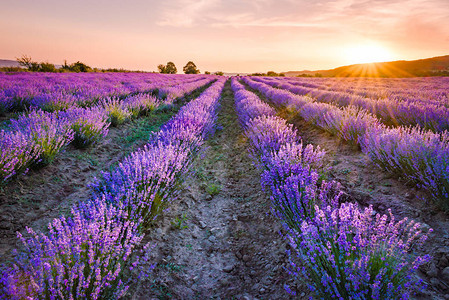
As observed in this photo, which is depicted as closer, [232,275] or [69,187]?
[232,275]

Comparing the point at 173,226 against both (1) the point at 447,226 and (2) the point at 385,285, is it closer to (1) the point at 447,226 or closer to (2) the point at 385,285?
(2) the point at 385,285

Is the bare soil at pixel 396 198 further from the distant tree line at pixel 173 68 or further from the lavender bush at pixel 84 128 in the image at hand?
the distant tree line at pixel 173 68

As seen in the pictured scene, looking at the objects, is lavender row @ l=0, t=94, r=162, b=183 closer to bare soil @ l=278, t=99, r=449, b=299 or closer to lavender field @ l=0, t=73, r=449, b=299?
lavender field @ l=0, t=73, r=449, b=299

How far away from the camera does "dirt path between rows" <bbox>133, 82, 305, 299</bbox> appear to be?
6.53ft

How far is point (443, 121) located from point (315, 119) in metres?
2.36

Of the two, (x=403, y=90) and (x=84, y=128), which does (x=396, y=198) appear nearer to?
(x=84, y=128)

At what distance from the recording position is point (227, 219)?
298 cm

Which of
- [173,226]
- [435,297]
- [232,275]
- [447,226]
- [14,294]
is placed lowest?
[232,275]

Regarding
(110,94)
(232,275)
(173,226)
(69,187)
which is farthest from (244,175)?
(110,94)

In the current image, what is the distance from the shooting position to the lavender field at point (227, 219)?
143 cm

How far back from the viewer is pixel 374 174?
3.23 metres

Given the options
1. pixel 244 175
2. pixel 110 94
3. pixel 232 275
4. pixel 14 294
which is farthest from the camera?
pixel 110 94

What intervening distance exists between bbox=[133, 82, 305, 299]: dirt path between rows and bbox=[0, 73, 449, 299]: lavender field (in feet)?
0.04

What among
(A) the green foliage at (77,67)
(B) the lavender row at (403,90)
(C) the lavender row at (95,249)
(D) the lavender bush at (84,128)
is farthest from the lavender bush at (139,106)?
(A) the green foliage at (77,67)
